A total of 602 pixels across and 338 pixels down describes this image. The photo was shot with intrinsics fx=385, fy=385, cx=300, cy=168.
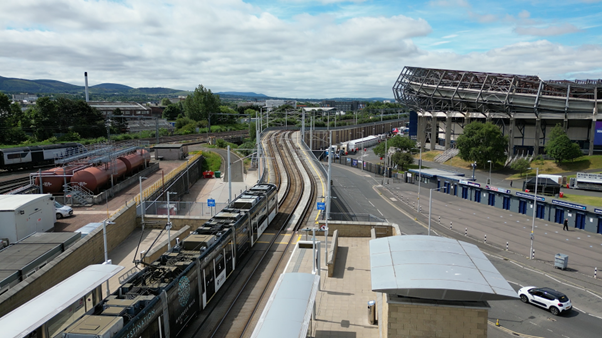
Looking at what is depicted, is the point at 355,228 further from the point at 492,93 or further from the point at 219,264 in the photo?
the point at 492,93

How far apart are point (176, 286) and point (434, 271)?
8527 mm

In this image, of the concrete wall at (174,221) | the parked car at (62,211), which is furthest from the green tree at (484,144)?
the parked car at (62,211)

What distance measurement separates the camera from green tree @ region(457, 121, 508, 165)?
63.1 metres

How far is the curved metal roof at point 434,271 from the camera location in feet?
35.3

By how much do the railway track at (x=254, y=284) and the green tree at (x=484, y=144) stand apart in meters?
38.9

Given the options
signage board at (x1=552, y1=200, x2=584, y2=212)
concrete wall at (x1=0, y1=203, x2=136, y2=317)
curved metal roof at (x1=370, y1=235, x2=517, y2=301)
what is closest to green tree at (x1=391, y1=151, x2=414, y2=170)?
signage board at (x1=552, y1=200, x2=584, y2=212)

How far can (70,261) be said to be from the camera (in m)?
19.1

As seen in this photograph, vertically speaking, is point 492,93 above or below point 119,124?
above

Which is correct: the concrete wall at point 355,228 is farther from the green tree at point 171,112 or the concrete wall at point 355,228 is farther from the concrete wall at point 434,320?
the green tree at point 171,112

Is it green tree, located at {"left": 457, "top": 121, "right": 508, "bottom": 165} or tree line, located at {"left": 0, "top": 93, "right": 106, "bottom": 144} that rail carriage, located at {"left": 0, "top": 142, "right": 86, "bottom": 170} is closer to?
tree line, located at {"left": 0, "top": 93, "right": 106, "bottom": 144}

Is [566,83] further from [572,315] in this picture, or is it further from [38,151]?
[38,151]

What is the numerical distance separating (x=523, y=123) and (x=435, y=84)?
841 inches

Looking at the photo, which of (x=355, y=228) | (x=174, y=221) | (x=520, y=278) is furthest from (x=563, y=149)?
(x=174, y=221)

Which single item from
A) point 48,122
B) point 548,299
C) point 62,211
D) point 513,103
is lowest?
point 548,299
